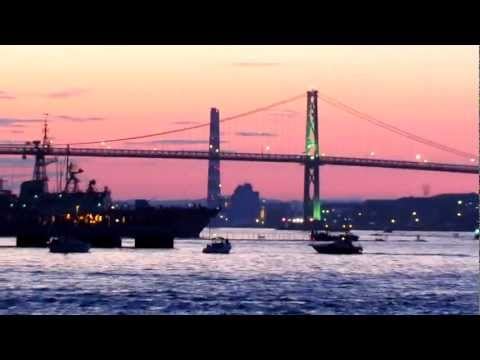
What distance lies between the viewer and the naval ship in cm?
5144

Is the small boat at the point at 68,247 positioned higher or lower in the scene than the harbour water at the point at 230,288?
higher

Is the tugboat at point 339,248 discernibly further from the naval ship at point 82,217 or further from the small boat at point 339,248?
the naval ship at point 82,217

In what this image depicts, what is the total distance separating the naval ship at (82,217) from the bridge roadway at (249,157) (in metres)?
1.25

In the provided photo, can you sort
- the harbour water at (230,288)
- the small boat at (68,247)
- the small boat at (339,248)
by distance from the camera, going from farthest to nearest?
the small boat at (339,248) → the small boat at (68,247) → the harbour water at (230,288)

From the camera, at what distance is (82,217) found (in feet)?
184

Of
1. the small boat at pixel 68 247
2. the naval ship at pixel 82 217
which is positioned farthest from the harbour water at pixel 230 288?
the naval ship at pixel 82 217

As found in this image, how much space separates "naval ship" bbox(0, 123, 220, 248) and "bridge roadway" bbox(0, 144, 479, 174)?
125cm

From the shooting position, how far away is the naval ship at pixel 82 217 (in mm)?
51438

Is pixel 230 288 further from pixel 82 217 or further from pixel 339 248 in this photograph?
pixel 82 217

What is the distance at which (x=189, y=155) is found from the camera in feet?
173

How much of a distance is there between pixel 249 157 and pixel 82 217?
8.78 meters

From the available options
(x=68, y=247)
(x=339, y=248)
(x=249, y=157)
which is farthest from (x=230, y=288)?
(x=249, y=157)
